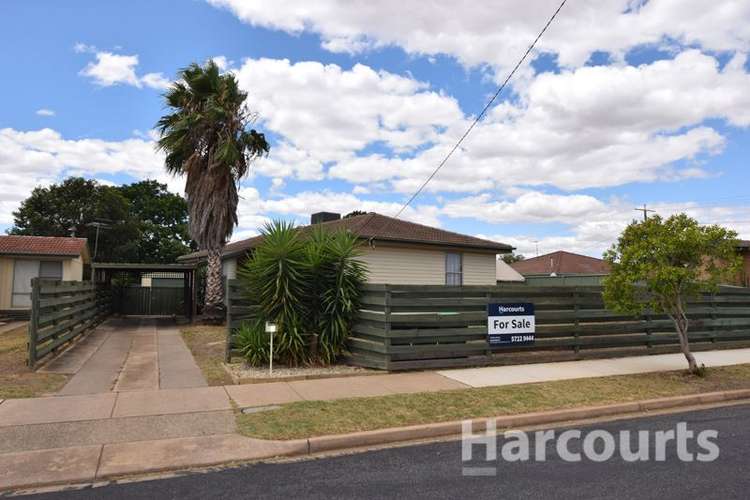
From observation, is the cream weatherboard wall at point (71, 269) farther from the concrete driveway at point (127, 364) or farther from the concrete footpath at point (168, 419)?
the concrete footpath at point (168, 419)

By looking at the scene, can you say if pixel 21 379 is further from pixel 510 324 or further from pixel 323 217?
pixel 323 217

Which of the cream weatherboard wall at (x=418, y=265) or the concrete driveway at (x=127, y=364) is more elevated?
the cream weatherboard wall at (x=418, y=265)

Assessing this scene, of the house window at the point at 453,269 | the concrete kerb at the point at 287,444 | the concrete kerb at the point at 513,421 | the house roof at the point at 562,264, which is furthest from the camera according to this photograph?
the house roof at the point at 562,264

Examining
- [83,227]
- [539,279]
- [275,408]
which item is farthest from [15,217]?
[275,408]

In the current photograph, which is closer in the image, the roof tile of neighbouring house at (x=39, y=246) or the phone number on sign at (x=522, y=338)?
the phone number on sign at (x=522, y=338)

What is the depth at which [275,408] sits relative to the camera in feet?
22.9

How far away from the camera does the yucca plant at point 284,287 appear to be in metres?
9.85

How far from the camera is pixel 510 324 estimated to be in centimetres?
1030

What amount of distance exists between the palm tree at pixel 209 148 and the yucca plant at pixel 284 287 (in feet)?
32.1

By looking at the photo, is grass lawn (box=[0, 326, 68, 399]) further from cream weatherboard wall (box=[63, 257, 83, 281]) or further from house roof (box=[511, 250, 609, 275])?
house roof (box=[511, 250, 609, 275])

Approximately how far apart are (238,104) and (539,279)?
26159 millimetres

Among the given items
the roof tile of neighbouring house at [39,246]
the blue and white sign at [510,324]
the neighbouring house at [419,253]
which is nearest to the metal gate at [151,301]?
the roof tile of neighbouring house at [39,246]

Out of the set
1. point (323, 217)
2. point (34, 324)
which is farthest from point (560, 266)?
point (34, 324)

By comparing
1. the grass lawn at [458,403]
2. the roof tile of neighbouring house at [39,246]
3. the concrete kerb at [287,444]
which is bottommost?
the concrete kerb at [287,444]
